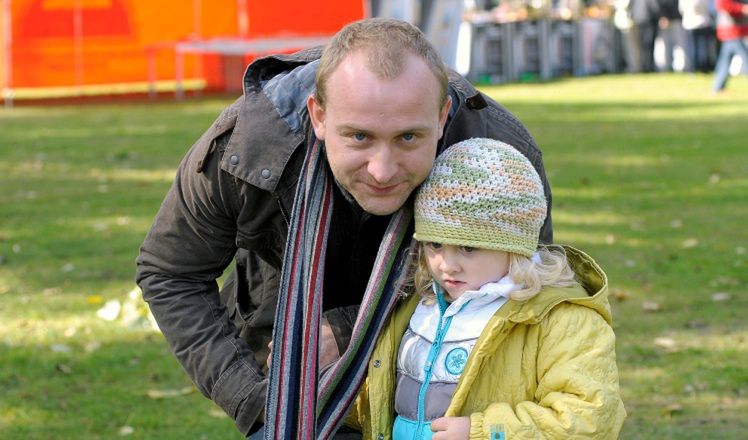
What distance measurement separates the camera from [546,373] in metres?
2.90

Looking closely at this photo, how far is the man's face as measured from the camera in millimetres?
2908

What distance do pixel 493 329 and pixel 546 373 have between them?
0.15 metres

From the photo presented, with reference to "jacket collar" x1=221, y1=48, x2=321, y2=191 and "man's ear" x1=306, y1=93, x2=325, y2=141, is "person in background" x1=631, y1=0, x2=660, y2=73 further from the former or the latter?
"man's ear" x1=306, y1=93, x2=325, y2=141

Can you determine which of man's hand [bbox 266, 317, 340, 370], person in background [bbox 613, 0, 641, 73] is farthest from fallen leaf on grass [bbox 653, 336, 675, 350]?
person in background [bbox 613, 0, 641, 73]

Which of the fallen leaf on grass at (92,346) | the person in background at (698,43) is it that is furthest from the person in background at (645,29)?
the fallen leaf on grass at (92,346)

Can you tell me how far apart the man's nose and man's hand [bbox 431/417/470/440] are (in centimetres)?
56

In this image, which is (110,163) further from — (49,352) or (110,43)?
(110,43)

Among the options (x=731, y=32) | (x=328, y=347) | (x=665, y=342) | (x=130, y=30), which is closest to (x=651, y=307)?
(x=665, y=342)

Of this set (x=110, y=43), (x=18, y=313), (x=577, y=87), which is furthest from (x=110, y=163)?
(x=577, y=87)

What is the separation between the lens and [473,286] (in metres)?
3.05

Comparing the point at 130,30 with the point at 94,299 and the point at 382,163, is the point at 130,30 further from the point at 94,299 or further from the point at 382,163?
the point at 382,163

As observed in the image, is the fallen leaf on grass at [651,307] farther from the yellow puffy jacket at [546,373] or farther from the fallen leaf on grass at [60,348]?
the yellow puffy jacket at [546,373]

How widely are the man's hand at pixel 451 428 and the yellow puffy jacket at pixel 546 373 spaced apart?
0.06 ft

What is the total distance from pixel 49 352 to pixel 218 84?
1519cm
